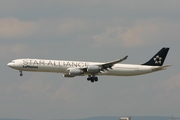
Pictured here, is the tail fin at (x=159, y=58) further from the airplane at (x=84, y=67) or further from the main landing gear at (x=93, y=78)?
the main landing gear at (x=93, y=78)

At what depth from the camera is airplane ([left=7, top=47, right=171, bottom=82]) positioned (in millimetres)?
84688

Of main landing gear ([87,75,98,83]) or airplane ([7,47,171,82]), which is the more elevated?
airplane ([7,47,171,82])

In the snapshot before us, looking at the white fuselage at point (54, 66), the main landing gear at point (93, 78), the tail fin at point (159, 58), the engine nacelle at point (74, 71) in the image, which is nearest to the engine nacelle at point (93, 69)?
the engine nacelle at point (74, 71)

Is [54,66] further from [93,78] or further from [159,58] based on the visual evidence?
[159,58]

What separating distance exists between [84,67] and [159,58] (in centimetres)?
1843

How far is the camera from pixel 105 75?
9075cm

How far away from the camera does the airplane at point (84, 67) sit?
84.7m

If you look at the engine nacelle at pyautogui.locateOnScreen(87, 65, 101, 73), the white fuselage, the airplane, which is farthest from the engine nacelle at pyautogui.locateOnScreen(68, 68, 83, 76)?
the engine nacelle at pyautogui.locateOnScreen(87, 65, 101, 73)

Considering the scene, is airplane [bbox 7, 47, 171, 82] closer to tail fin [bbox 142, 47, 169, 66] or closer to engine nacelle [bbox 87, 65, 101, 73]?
engine nacelle [bbox 87, 65, 101, 73]

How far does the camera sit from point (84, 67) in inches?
3457

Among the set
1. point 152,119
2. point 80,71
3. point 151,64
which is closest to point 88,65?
point 80,71

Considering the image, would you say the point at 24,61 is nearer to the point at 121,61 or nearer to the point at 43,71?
the point at 43,71

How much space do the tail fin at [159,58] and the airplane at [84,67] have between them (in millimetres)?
591

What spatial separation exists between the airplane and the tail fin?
591 mm
